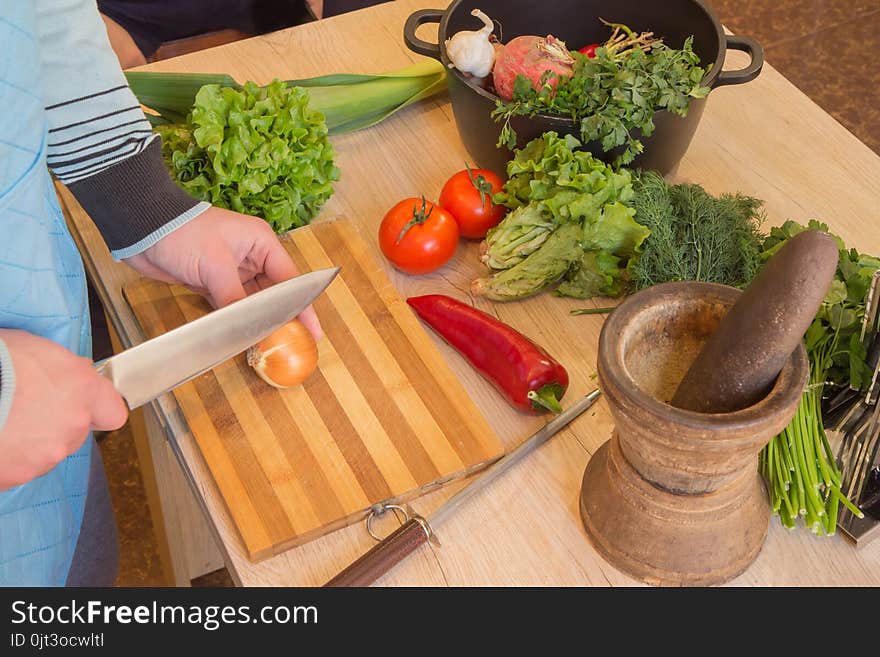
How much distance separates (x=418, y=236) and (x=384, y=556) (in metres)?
0.42

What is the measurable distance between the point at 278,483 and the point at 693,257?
523mm

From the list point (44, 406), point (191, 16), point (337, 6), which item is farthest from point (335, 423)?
point (337, 6)

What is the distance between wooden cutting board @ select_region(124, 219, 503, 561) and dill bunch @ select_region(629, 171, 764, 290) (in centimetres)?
27

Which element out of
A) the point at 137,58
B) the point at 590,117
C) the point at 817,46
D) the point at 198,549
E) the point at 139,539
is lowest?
the point at 139,539

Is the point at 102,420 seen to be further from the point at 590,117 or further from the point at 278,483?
the point at 590,117

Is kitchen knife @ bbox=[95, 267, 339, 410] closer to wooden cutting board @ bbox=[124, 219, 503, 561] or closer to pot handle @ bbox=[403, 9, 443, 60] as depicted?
wooden cutting board @ bbox=[124, 219, 503, 561]

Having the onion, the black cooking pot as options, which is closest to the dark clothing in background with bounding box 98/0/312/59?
the black cooking pot

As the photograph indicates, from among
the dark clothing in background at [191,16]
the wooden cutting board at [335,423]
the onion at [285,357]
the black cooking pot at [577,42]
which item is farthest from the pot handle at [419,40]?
the dark clothing in background at [191,16]

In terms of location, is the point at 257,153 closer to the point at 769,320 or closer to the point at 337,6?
the point at 769,320

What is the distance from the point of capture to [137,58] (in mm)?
2010

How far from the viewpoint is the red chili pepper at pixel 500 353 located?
40.1 inches

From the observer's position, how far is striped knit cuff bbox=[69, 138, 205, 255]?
1053mm

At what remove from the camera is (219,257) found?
1050 mm
